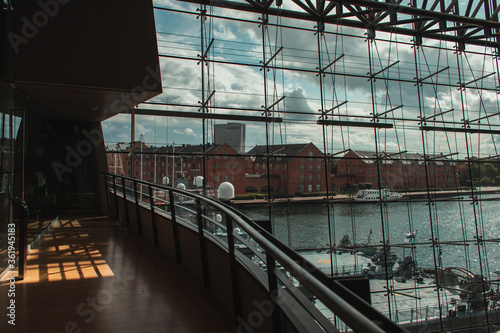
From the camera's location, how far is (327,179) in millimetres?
7656

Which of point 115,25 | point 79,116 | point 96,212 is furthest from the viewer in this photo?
point 96,212

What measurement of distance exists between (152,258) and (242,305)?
1.73 m

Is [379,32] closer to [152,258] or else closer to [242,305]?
[152,258]

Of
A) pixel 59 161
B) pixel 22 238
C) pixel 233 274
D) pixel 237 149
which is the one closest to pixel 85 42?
pixel 22 238

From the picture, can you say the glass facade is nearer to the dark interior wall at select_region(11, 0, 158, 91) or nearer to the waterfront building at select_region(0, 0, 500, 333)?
the waterfront building at select_region(0, 0, 500, 333)

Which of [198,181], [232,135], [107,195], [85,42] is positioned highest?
[85,42]

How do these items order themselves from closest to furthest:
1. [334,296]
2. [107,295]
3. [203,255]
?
[334,296], [107,295], [203,255]

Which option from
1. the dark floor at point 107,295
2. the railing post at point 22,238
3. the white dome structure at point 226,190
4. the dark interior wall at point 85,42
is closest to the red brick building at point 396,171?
the white dome structure at point 226,190

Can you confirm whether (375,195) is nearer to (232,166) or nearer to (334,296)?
(232,166)

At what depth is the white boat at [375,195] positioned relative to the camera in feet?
26.0

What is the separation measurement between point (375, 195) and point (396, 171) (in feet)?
2.76

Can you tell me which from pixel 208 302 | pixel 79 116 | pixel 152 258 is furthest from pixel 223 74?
pixel 208 302

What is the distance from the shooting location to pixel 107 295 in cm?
235

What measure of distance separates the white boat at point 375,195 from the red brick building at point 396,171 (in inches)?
5.6
